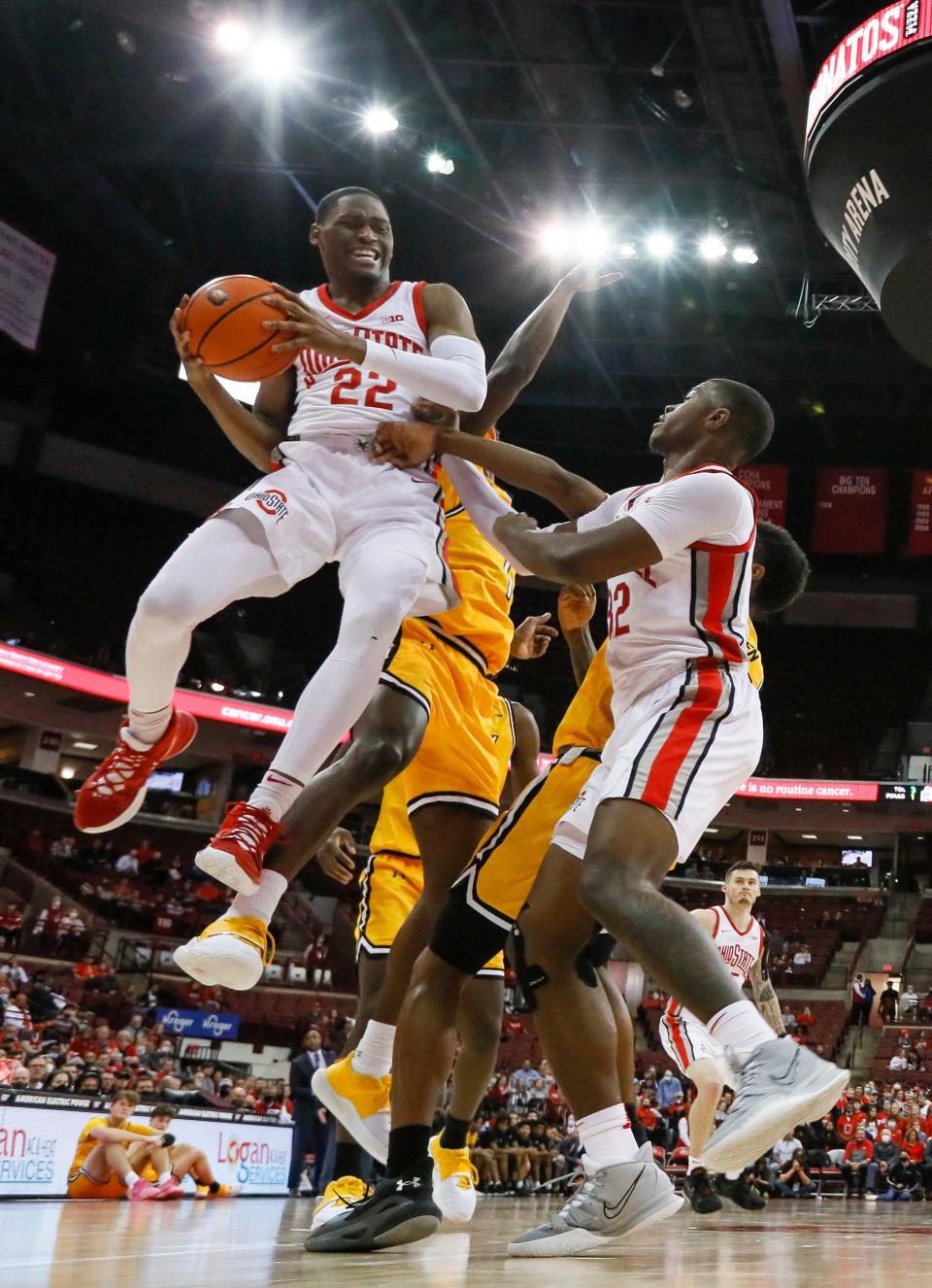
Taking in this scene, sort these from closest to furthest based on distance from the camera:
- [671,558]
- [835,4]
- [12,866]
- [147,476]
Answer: [671,558] < [835,4] < [12,866] < [147,476]

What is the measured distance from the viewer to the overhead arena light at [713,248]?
19.2 meters

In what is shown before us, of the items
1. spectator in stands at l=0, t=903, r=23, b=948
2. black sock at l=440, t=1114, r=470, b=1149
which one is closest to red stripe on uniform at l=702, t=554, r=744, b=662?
black sock at l=440, t=1114, r=470, b=1149

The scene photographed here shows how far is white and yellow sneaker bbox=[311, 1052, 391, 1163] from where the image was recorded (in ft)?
12.8

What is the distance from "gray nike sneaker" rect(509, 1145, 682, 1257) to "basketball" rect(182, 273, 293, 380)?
7.45ft

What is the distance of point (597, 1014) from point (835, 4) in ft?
45.3

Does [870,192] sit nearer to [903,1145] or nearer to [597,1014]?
[597,1014]

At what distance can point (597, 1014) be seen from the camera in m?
3.46

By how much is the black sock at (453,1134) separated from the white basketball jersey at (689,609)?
1.79 m

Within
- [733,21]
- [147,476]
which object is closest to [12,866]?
[147,476]

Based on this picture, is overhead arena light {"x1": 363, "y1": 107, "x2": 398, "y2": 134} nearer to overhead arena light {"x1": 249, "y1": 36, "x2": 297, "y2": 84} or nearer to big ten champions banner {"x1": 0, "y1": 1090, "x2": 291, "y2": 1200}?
overhead arena light {"x1": 249, "y1": 36, "x2": 297, "y2": 84}

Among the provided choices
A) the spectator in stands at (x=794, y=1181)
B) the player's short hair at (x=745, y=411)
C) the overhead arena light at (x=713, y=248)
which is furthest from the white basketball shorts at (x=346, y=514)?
the overhead arena light at (x=713, y=248)

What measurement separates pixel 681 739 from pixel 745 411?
1056 mm

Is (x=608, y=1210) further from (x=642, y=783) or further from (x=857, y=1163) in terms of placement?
(x=857, y=1163)

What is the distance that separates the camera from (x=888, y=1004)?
24.5 metres
